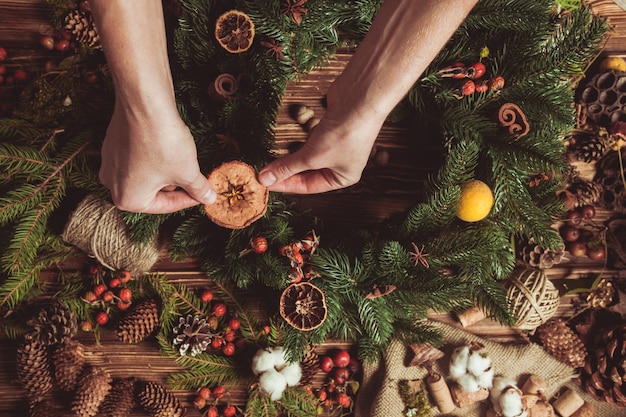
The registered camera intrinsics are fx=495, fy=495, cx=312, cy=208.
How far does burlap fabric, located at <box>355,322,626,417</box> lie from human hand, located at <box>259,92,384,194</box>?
2.24 feet

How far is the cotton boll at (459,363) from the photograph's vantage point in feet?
5.01

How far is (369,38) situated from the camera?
85 cm

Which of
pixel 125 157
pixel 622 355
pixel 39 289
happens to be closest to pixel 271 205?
pixel 125 157

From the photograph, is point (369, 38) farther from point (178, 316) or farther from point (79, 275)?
point (79, 275)

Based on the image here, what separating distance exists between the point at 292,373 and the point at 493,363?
651mm

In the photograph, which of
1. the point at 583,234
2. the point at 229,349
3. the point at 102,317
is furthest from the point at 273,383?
the point at 583,234

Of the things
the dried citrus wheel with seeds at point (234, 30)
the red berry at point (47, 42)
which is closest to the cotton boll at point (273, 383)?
the dried citrus wheel with seeds at point (234, 30)

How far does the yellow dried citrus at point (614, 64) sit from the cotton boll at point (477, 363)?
3.28ft

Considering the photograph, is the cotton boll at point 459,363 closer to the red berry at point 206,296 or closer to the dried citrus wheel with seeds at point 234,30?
the red berry at point 206,296

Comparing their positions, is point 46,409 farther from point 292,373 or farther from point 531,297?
point 531,297

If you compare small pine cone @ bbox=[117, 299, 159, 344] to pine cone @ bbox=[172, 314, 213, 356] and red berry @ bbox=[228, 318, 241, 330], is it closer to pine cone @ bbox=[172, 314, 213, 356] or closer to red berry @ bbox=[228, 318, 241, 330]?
pine cone @ bbox=[172, 314, 213, 356]

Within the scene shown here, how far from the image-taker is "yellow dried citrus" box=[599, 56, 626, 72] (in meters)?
1.58

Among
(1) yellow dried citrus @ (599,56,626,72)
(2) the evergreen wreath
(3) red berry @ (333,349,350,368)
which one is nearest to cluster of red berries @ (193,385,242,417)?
(2) the evergreen wreath

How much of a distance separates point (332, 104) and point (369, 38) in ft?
0.50
